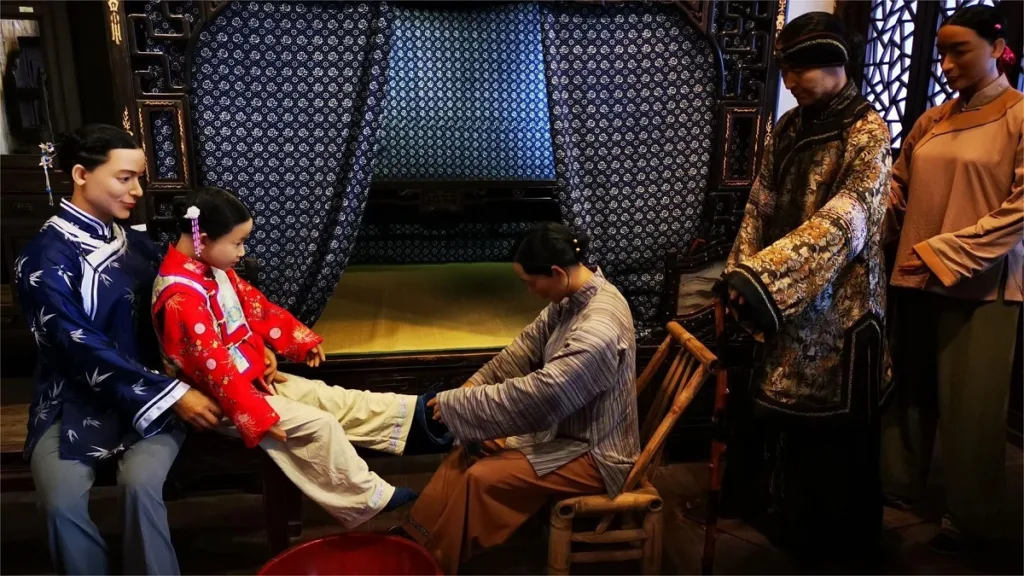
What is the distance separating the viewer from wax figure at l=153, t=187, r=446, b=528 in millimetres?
1838

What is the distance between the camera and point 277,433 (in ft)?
6.17

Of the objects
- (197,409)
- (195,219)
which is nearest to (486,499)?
(197,409)

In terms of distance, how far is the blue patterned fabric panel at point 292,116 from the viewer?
2.42m

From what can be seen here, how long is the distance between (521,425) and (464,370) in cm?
96

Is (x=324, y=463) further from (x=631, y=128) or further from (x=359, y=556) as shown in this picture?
(x=631, y=128)

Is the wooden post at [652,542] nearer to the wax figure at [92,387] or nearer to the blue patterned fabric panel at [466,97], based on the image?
the wax figure at [92,387]

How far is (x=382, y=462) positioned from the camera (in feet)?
9.95

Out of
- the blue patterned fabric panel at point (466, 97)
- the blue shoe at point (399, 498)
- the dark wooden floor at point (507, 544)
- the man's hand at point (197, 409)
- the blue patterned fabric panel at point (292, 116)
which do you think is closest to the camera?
the man's hand at point (197, 409)

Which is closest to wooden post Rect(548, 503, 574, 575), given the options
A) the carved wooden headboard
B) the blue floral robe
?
the blue floral robe

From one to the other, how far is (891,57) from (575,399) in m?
2.32

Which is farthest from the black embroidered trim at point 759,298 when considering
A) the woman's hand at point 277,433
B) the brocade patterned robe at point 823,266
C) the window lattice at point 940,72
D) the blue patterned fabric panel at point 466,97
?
the blue patterned fabric panel at point 466,97

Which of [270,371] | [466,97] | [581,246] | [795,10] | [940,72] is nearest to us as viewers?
[581,246]

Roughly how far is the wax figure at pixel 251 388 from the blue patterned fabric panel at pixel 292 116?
0.47 meters

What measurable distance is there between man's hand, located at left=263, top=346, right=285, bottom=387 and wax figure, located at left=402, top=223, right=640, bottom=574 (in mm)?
525
